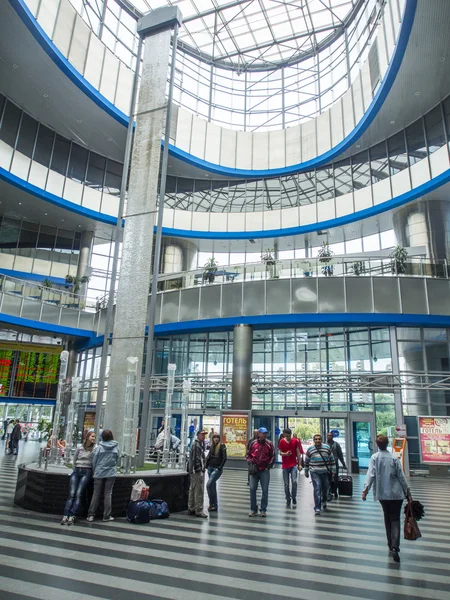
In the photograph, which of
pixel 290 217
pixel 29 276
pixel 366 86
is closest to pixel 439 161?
pixel 366 86

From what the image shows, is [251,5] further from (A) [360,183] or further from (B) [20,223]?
(B) [20,223]

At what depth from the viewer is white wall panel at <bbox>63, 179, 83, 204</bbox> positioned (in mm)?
29281

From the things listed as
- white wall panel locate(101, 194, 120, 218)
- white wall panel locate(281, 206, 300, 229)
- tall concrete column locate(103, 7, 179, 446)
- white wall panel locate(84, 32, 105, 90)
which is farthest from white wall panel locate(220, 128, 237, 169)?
tall concrete column locate(103, 7, 179, 446)

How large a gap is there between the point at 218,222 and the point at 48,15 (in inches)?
625

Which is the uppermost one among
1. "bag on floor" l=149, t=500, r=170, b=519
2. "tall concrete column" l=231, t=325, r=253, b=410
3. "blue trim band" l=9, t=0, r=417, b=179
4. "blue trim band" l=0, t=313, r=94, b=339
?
"blue trim band" l=9, t=0, r=417, b=179

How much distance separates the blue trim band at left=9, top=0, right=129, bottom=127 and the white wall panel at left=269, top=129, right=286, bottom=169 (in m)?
11.3

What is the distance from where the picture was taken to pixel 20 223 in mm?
31781

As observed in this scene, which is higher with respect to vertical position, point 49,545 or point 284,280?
point 284,280

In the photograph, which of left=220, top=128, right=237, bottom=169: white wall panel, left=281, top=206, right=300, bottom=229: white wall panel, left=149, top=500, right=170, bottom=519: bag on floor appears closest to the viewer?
left=149, top=500, right=170, bottom=519: bag on floor

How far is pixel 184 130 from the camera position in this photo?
33.1 m

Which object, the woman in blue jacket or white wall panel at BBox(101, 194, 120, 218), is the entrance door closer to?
the woman in blue jacket

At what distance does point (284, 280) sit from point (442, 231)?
30.9 feet

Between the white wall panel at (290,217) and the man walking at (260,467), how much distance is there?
80.7ft

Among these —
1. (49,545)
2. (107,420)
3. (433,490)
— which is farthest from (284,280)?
(49,545)
